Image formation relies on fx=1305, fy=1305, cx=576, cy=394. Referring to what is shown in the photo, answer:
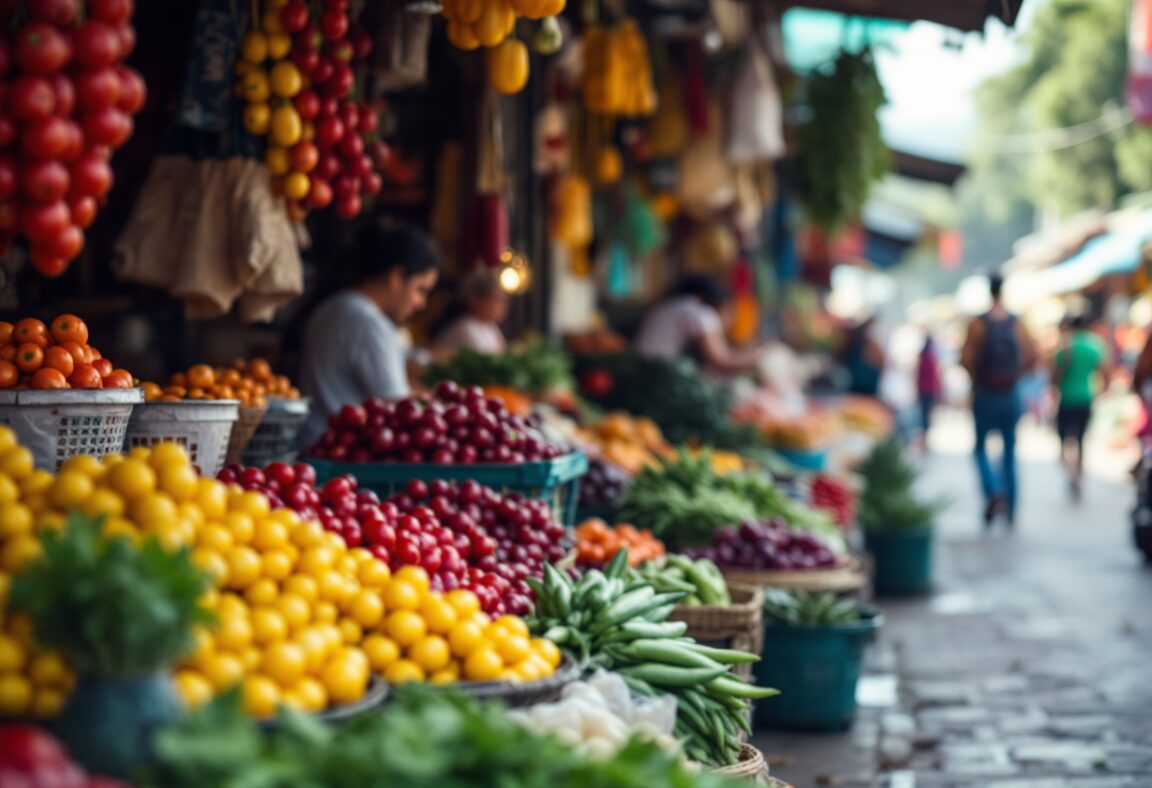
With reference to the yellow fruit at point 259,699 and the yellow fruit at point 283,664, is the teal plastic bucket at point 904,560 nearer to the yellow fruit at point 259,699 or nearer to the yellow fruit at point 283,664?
the yellow fruit at point 283,664

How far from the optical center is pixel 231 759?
6.30 feet

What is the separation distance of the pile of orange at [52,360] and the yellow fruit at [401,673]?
1268mm

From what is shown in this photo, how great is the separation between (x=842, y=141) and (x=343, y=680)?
26.3 ft

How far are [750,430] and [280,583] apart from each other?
7029 mm

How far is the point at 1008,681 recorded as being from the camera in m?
6.53

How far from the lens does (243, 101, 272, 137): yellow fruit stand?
4918 mm

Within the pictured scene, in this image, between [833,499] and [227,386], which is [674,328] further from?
[227,386]

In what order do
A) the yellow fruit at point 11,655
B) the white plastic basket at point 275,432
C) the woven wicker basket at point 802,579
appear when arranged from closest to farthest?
the yellow fruit at point 11,655
the white plastic basket at point 275,432
the woven wicker basket at point 802,579

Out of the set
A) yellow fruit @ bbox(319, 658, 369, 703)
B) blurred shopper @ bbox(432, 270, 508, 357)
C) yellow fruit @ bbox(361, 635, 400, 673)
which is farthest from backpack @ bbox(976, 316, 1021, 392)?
yellow fruit @ bbox(319, 658, 369, 703)

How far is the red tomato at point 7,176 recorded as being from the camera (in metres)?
2.78

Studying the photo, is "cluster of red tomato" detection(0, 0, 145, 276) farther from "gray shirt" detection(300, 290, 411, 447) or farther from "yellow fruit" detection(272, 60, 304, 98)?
"gray shirt" detection(300, 290, 411, 447)

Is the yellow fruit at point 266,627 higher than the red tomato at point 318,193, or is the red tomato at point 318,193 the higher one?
the red tomato at point 318,193

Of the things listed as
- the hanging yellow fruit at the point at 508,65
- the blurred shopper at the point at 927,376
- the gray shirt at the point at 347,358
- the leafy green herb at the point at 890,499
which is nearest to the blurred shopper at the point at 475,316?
the gray shirt at the point at 347,358

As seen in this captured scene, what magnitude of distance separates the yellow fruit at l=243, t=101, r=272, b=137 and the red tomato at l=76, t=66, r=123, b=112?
6.82ft
